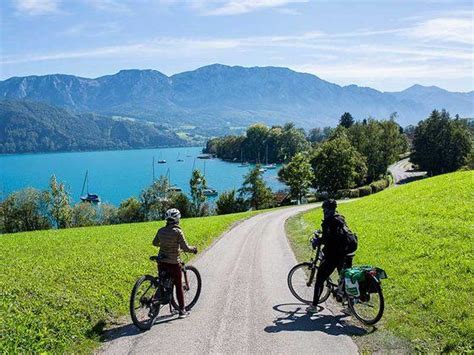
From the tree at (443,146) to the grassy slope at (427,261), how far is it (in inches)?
3461

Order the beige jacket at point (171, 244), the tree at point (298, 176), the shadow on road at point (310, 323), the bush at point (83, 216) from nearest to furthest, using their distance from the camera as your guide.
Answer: the shadow on road at point (310, 323), the beige jacket at point (171, 244), the bush at point (83, 216), the tree at point (298, 176)

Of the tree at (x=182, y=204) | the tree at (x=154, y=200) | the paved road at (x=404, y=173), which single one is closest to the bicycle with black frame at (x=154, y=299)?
the tree at (x=182, y=204)

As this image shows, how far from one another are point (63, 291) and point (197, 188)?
75.1 metres

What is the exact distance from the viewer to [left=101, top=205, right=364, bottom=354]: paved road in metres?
9.47

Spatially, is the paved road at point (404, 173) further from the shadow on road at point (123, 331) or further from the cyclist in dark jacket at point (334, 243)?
the shadow on road at point (123, 331)

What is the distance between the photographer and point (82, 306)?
11758 millimetres

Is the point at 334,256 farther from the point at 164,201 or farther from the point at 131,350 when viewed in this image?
the point at 164,201

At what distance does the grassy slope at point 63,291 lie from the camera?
970 centimetres

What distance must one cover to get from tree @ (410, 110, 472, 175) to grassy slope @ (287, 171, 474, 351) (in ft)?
288

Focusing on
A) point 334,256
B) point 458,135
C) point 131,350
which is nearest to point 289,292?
point 334,256

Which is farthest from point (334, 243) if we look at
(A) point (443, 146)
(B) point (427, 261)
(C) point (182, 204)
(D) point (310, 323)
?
(A) point (443, 146)

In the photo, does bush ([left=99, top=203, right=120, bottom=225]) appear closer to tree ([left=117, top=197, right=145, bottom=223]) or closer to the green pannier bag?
tree ([left=117, top=197, right=145, bottom=223])

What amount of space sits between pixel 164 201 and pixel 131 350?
254 ft

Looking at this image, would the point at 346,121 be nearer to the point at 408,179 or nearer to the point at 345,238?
the point at 408,179
